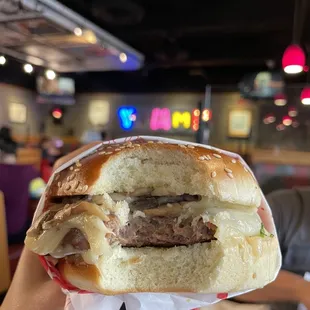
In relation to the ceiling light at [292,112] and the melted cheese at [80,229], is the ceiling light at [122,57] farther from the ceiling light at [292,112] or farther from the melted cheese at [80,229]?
the melted cheese at [80,229]

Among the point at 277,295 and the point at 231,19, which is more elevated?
the point at 231,19

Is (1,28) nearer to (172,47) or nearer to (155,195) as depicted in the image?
(172,47)

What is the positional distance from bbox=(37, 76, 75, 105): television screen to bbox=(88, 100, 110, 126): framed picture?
0.67 metres

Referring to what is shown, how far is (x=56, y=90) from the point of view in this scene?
39.1 feet

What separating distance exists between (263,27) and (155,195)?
269 inches

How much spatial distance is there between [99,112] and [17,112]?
2329 mm

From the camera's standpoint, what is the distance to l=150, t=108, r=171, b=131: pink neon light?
1146 centimetres

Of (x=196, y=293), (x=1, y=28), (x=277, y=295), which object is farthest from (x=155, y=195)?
(x=1, y=28)

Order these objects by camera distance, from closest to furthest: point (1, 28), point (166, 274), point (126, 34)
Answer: point (166, 274) → point (1, 28) → point (126, 34)

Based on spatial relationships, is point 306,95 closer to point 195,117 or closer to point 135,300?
point 135,300

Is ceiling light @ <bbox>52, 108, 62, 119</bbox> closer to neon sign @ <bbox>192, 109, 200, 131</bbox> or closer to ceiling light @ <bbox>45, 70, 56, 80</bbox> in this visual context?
ceiling light @ <bbox>45, 70, 56, 80</bbox>

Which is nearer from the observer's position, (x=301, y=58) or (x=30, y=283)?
(x=30, y=283)

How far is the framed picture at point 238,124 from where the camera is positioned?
388 inches

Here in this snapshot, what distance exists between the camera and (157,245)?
3.90ft
